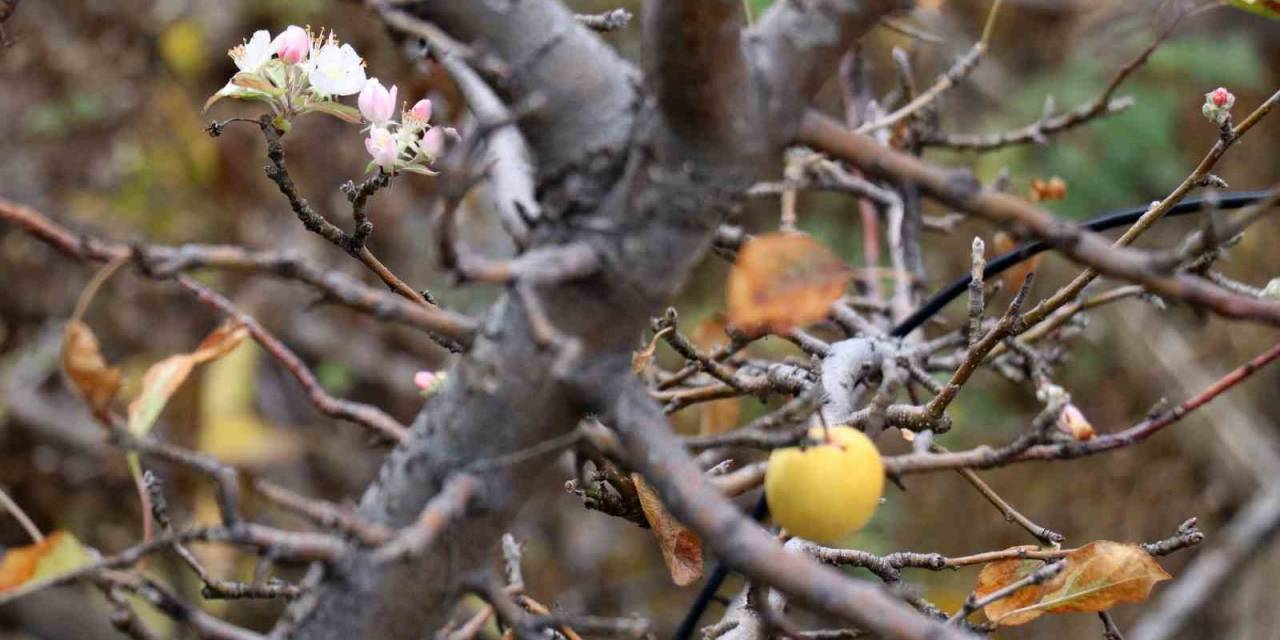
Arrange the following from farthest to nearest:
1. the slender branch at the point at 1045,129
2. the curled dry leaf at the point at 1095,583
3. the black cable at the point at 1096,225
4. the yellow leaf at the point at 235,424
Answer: the yellow leaf at the point at 235,424 < the slender branch at the point at 1045,129 < the black cable at the point at 1096,225 < the curled dry leaf at the point at 1095,583

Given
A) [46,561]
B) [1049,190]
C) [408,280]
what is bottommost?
[46,561]

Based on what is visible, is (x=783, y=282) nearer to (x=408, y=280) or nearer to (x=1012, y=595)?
(x=1012, y=595)

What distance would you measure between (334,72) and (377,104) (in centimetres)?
4

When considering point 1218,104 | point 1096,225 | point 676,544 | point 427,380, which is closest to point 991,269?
point 1096,225

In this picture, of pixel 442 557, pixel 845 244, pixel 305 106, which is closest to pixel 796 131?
pixel 442 557

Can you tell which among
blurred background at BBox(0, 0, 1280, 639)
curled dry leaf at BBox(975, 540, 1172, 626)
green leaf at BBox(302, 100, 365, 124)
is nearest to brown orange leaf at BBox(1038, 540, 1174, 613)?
curled dry leaf at BBox(975, 540, 1172, 626)

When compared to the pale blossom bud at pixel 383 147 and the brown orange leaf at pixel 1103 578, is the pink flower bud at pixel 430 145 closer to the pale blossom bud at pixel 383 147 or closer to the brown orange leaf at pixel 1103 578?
the pale blossom bud at pixel 383 147

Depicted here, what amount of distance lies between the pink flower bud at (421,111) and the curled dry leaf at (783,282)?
13.5 inches

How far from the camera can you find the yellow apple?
44 centimetres

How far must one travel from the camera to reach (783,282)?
0.40 metres

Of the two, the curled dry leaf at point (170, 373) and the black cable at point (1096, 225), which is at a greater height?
the black cable at point (1096, 225)

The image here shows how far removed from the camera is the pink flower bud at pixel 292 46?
2.13ft

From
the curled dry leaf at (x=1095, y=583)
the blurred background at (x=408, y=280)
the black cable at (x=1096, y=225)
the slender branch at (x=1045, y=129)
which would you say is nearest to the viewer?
the curled dry leaf at (x=1095, y=583)

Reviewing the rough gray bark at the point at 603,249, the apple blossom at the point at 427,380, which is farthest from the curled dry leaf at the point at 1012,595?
the apple blossom at the point at 427,380
